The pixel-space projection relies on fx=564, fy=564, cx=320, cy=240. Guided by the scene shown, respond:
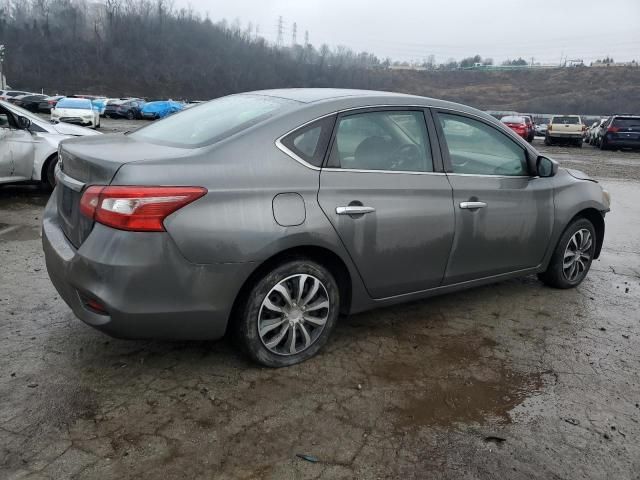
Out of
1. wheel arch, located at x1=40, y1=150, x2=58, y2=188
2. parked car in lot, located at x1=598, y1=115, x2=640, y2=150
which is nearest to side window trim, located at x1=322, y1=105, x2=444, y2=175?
wheel arch, located at x1=40, y1=150, x2=58, y2=188

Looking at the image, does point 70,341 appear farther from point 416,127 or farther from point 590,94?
point 590,94

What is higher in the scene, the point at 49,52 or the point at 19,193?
the point at 49,52

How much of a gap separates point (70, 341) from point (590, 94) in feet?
348

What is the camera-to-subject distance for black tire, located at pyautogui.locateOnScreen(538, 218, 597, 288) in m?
4.88

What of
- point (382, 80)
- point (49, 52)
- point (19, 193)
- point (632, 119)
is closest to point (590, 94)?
point (382, 80)

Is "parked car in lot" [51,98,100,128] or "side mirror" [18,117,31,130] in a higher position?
"side mirror" [18,117,31,130]

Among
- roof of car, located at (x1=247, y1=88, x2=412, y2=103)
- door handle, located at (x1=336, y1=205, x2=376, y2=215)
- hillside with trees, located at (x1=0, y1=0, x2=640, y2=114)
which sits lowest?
door handle, located at (x1=336, y1=205, x2=376, y2=215)

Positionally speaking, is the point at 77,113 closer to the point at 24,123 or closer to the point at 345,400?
the point at 24,123

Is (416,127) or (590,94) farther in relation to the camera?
(590,94)

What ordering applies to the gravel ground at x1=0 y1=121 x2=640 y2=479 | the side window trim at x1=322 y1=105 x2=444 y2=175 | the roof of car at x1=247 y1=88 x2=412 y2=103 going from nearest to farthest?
the gravel ground at x1=0 y1=121 x2=640 y2=479
the side window trim at x1=322 y1=105 x2=444 y2=175
the roof of car at x1=247 y1=88 x2=412 y2=103

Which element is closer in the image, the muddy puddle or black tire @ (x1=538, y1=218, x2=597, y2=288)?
the muddy puddle

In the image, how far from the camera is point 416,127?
12.6 feet

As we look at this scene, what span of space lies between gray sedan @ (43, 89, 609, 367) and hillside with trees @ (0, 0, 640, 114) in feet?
288

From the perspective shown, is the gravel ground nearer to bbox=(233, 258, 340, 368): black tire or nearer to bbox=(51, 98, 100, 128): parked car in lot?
bbox=(233, 258, 340, 368): black tire
